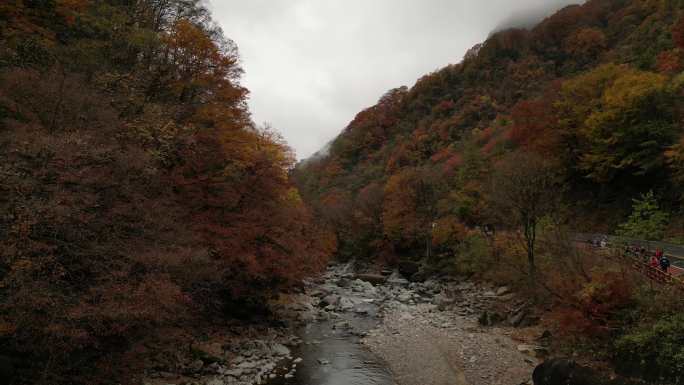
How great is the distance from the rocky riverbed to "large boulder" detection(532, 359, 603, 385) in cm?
111

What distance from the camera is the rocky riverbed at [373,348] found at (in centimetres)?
1370

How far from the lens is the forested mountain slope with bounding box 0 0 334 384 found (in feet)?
27.9

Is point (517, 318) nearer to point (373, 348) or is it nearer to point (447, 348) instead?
point (447, 348)

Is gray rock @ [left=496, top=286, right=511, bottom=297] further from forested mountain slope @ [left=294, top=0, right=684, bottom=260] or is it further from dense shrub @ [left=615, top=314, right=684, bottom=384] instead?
dense shrub @ [left=615, top=314, right=684, bottom=384]

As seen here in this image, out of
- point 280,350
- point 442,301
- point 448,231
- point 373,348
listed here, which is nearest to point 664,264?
point 373,348

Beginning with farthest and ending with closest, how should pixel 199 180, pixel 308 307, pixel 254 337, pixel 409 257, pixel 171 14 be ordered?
1. pixel 409 257
2. pixel 171 14
3. pixel 308 307
4. pixel 254 337
5. pixel 199 180

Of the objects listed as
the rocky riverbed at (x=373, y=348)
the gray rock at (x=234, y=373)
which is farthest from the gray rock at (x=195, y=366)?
the gray rock at (x=234, y=373)

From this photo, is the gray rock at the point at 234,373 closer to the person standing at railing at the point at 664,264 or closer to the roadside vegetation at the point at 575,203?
the roadside vegetation at the point at 575,203

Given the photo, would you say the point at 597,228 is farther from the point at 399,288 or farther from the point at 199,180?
the point at 199,180

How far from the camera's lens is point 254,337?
18.3 metres

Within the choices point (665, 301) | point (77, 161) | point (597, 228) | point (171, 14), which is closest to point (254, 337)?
point (77, 161)

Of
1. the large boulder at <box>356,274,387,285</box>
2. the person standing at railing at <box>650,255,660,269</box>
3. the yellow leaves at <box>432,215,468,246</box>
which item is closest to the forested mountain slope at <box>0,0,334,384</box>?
the person standing at railing at <box>650,255,660,269</box>

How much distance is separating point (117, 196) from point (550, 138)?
31954 millimetres

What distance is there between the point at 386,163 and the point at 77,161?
75.2 m
